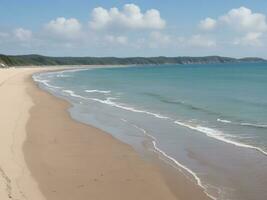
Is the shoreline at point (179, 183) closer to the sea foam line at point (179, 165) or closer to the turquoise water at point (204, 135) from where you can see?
the sea foam line at point (179, 165)

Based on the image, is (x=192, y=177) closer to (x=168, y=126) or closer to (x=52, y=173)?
(x=52, y=173)

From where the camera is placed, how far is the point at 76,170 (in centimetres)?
1276

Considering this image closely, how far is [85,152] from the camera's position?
15180mm

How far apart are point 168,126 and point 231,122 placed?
3173 millimetres

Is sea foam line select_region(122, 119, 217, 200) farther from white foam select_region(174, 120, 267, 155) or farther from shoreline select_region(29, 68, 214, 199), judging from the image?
white foam select_region(174, 120, 267, 155)

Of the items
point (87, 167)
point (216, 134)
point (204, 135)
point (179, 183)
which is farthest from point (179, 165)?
point (216, 134)

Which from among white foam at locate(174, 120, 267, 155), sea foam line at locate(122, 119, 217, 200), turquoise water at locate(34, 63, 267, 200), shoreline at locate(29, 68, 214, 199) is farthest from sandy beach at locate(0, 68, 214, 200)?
white foam at locate(174, 120, 267, 155)

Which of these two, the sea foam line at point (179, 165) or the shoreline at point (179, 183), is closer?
the shoreline at point (179, 183)

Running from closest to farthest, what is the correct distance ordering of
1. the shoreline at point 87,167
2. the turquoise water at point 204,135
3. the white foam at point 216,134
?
the shoreline at point 87,167 → the turquoise water at point 204,135 → the white foam at point 216,134

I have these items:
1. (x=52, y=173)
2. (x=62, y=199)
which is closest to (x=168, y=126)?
(x=52, y=173)

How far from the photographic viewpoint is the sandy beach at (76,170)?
1075 cm

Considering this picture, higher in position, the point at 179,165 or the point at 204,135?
the point at 179,165

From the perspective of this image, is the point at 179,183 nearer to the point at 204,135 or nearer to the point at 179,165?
the point at 179,165

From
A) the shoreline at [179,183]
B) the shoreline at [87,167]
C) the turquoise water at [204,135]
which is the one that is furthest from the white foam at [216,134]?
the shoreline at [87,167]
